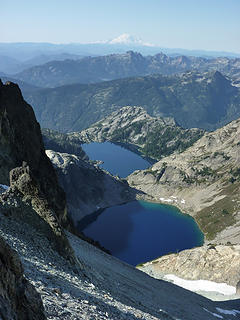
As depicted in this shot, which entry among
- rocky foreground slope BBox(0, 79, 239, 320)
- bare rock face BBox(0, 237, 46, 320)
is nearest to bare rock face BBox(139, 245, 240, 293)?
rocky foreground slope BBox(0, 79, 239, 320)

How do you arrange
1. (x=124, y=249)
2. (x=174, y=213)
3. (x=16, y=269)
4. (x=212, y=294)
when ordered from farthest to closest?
1. (x=174, y=213)
2. (x=124, y=249)
3. (x=212, y=294)
4. (x=16, y=269)

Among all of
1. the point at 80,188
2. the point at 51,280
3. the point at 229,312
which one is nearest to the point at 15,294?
the point at 51,280

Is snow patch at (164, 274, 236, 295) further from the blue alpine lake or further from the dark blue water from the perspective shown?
the dark blue water

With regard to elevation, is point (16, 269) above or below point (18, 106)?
below

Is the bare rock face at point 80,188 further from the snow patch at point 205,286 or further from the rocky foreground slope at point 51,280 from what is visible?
the rocky foreground slope at point 51,280

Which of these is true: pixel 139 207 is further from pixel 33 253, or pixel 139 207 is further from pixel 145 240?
pixel 33 253

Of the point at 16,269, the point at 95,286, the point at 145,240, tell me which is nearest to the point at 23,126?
the point at 95,286

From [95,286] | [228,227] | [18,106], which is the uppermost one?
[18,106]

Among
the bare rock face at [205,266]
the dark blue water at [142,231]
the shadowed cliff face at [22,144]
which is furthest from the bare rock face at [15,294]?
the dark blue water at [142,231]
